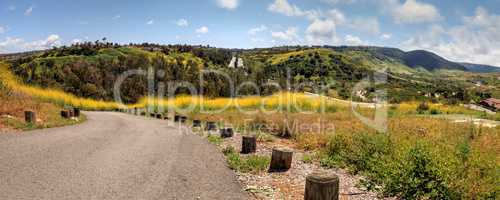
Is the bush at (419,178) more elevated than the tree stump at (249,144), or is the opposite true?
the bush at (419,178)

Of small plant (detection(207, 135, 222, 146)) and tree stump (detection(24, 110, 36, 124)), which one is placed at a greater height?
tree stump (detection(24, 110, 36, 124))

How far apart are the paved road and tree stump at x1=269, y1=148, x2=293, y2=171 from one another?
43.0 inches

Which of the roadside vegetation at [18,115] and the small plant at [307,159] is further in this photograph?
the roadside vegetation at [18,115]

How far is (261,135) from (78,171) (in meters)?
7.47

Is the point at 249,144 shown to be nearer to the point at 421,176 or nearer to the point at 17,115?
the point at 421,176

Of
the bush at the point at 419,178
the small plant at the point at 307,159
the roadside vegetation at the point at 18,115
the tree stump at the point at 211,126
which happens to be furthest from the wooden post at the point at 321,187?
the roadside vegetation at the point at 18,115

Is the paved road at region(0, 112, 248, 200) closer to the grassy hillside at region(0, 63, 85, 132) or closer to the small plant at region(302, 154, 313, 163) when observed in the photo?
the grassy hillside at region(0, 63, 85, 132)

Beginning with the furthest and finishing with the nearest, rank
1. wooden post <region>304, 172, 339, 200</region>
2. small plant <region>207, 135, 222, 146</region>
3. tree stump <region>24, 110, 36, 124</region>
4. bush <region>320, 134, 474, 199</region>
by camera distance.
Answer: tree stump <region>24, 110, 36, 124</region>
small plant <region>207, 135, 222, 146</region>
bush <region>320, 134, 474, 199</region>
wooden post <region>304, 172, 339, 200</region>

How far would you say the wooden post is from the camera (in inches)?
226

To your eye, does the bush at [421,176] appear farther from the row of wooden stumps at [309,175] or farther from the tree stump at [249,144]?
the tree stump at [249,144]

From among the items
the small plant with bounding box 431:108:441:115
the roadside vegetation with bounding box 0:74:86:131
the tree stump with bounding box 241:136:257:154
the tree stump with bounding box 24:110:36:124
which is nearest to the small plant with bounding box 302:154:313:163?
the tree stump with bounding box 241:136:257:154

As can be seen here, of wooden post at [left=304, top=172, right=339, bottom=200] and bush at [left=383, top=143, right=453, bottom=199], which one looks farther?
bush at [left=383, top=143, right=453, bottom=199]

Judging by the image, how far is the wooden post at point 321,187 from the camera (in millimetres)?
5738

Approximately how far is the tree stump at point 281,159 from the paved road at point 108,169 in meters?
1.09
